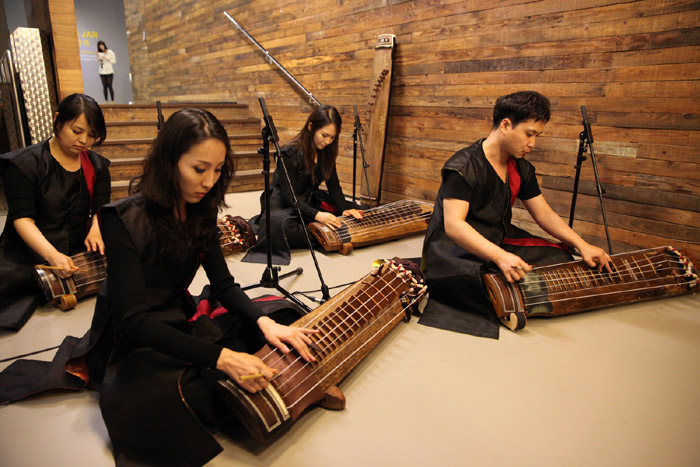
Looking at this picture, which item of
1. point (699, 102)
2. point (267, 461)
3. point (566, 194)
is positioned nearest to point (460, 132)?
point (566, 194)

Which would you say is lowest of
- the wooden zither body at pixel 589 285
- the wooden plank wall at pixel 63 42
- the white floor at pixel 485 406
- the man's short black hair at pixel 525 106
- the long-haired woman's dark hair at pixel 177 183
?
the white floor at pixel 485 406

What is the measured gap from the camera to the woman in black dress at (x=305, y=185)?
2959 millimetres

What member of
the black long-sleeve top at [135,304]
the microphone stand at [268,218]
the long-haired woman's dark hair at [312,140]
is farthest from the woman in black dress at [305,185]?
the black long-sleeve top at [135,304]

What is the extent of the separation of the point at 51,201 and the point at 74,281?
42 cm

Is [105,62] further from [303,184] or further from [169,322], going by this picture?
[169,322]

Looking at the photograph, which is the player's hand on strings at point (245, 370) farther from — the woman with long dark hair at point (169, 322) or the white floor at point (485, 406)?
the white floor at point (485, 406)

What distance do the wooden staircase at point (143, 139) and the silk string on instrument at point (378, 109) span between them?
1450mm

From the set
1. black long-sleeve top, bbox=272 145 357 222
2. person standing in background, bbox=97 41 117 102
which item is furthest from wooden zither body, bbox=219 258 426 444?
person standing in background, bbox=97 41 117 102

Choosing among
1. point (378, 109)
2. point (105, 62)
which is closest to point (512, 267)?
point (378, 109)

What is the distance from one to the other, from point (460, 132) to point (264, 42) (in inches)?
124

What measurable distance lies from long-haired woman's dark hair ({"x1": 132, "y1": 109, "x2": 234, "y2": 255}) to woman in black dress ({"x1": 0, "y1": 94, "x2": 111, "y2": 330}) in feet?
3.14

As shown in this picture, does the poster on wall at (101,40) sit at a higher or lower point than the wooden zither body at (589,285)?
higher

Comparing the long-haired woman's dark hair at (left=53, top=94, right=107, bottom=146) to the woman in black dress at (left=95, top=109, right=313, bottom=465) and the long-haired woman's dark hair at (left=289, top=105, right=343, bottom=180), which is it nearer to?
the woman in black dress at (left=95, top=109, right=313, bottom=465)

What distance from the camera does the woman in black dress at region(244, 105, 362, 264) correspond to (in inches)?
116
